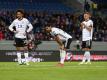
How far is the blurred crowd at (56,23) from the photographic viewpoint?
28850mm

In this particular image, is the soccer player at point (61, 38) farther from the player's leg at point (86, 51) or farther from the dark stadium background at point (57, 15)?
the dark stadium background at point (57, 15)

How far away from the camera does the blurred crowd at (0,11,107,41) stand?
28850 millimetres

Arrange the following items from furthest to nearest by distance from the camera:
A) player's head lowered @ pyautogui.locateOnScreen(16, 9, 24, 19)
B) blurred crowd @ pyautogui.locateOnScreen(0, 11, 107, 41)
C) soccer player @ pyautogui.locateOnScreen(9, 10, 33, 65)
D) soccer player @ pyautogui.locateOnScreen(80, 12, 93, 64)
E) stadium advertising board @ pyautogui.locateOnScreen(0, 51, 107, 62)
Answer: blurred crowd @ pyautogui.locateOnScreen(0, 11, 107, 41) → stadium advertising board @ pyautogui.locateOnScreen(0, 51, 107, 62) → soccer player @ pyautogui.locateOnScreen(80, 12, 93, 64) → soccer player @ pyautogui.locateOnScreen(9, 10, 33, 65) → player's head lowered @ pyautogui.locateOnScreen(16, 9, 24, 19)

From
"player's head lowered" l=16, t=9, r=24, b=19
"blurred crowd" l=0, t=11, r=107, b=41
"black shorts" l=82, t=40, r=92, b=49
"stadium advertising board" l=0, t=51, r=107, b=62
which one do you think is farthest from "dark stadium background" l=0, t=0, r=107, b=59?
"player's head lowered" l=16, t=9, r=24, b=19

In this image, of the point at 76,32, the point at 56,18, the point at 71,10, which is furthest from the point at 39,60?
the point at 71,10

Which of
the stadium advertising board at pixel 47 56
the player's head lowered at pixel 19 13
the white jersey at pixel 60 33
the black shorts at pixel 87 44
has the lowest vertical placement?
the stadium advertising board at pixel 47 56

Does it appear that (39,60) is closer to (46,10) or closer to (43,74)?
(43,74)

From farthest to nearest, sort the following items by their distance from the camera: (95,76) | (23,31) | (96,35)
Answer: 1. (96,35)
2. (23,31)
3. (95,76)

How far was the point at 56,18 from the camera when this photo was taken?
3212cm

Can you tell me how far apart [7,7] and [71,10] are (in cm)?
475

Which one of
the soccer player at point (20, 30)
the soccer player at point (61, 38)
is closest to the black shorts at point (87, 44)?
the soccer player at point (61, 38)

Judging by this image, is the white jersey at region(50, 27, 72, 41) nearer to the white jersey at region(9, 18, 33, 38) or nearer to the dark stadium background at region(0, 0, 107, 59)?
the white jersey at region(9, 18, 33, 38)

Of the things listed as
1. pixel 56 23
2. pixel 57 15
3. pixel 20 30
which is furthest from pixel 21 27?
pixel 57 15

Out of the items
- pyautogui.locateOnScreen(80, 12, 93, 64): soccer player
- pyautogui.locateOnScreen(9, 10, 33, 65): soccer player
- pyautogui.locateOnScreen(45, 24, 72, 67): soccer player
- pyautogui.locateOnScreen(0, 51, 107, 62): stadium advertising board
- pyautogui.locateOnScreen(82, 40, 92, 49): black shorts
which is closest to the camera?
pyautogui.locateOnScreen(45, 24, 72, 67): soccer player
